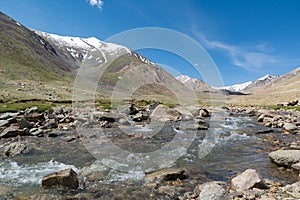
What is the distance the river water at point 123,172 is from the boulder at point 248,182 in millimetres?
1002

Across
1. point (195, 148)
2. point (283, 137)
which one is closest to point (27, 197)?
point (195, 148)

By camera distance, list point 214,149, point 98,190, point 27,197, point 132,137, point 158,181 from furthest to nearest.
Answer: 1. point 132,137
2. point 214,149
3. point 158,181
4. point 98,190
5. point 27,197

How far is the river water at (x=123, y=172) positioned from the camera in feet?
31.5

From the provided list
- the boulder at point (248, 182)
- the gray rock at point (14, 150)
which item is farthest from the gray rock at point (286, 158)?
the gray rock at point (14, 150)

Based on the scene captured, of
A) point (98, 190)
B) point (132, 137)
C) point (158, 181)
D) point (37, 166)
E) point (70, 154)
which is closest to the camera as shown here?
point (98, 190)

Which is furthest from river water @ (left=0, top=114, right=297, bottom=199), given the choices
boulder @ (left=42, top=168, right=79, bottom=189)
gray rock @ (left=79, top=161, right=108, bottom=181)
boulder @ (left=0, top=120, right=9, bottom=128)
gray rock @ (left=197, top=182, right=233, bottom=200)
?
boulder @ (left=0, top=120, right=9, bottom=128)

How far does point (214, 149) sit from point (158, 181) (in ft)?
26.3

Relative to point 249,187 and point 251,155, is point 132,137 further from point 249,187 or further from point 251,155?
point 249,187

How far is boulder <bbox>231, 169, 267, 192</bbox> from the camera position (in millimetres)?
9180

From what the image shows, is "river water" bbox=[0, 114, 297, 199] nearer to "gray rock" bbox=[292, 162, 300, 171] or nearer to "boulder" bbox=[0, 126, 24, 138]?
"gray rock" bbox=[292, 162, 300, 171]

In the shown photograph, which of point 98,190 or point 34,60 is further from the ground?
point 34,60

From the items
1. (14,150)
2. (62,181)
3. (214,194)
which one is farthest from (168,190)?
(14,150)

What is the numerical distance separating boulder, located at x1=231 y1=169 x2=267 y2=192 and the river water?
3.29 feet

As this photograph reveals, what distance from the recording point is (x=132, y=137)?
69.9ft
